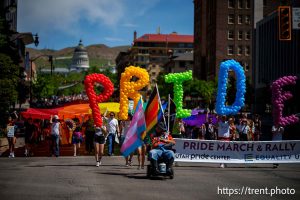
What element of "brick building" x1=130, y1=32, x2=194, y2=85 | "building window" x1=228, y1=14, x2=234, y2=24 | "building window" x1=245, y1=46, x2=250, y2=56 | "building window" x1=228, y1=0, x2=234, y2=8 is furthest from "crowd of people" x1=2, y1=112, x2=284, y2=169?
"brick building" x1=130, y1=32, x2=194, y2=85

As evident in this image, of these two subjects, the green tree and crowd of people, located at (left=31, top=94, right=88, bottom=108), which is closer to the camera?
the green tree

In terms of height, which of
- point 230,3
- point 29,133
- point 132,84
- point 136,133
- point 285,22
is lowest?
point 29,133

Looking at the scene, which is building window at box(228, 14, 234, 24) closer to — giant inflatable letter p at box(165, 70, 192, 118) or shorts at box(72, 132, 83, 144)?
giant inflatable letter p at box(165, 70, 192, 118)

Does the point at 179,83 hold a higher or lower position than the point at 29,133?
higher

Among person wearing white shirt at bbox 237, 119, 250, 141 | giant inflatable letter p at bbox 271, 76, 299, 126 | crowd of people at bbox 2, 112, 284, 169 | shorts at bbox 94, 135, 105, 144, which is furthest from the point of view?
person wearing white shirt at bbox 237, 119, 250, 141

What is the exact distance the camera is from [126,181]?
13.4 meters

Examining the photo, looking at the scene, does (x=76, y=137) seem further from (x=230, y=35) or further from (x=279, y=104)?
(x=230, y=35)

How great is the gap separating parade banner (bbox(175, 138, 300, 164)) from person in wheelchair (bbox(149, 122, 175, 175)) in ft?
13.3

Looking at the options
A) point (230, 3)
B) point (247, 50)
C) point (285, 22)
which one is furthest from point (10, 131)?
point (230, 3)

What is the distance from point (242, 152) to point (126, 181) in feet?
20.4

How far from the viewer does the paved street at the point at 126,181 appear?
36.6 ft

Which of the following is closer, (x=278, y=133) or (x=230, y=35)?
(x=278, y=133)

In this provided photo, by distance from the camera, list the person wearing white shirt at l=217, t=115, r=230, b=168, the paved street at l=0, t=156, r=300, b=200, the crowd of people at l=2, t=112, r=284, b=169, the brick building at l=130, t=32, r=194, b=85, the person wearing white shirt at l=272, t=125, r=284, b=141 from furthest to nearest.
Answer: the brick building at l=130, t=32, r=194, b=85 < the person wearing white shirt at l=272, t=125, r=284, b=141 < the person wearing white shirt at l=217, t=115, r=230, b=168 < the crowd of people at l=2, t=112, r=284, b=169 < the paved street at l=0, t=156, r=300, b=200

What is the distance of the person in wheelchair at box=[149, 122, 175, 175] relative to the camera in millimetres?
13781
